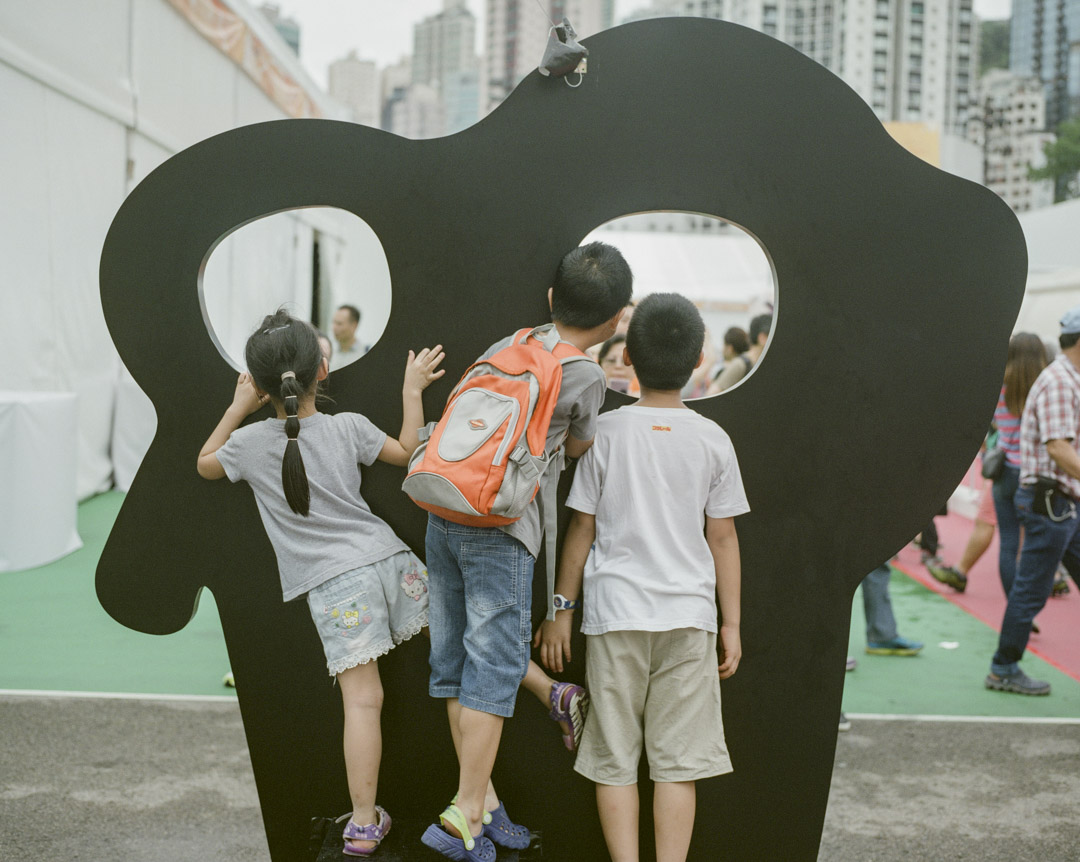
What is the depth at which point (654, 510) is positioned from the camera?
82.9 inches

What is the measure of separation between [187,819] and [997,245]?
2.79m

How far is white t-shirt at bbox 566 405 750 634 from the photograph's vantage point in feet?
6.83

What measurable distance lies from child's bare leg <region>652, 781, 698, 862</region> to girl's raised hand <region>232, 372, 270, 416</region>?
132 centimetres

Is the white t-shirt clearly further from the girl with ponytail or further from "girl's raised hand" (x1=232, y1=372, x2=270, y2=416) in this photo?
"girl's raised hand" (x1=232, y1=372, x2=270, y2=416)

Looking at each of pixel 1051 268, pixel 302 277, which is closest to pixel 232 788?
pixel 302 277

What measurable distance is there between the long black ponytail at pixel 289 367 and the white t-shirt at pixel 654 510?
0.63 meters

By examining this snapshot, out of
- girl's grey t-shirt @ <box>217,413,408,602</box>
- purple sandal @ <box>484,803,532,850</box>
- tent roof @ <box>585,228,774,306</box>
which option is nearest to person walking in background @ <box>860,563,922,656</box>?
purple sandal @ <box>484,803,532,850</box>

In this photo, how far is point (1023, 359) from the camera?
4098mm

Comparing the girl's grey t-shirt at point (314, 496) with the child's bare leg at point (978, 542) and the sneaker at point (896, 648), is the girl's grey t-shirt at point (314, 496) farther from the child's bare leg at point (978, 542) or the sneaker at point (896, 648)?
the child's bare leg at point (978, 542)

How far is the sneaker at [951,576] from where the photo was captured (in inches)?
221

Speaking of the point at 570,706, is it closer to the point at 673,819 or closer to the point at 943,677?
the point at 673,819

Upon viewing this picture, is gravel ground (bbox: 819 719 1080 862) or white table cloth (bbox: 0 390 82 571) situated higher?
white table cloth (bbox: 0 390 82 571)

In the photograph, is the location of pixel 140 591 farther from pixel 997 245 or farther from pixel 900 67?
pixel 900 67

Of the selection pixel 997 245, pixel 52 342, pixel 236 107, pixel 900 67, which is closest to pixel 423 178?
pixel 997 245
